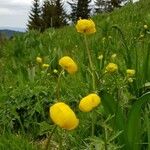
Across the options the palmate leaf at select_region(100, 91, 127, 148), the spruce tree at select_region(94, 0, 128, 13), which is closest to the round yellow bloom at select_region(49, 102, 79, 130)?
the palmate leaf at select_region(100, 91, 127, 148)

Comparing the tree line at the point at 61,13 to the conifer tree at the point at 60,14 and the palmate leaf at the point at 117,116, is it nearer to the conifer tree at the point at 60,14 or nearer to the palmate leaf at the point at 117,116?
the conifer tree at the point at 60,14

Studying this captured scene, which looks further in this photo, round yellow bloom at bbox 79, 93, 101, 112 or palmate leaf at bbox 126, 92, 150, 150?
palmate leaf at bbox 126, 92, 150, 150

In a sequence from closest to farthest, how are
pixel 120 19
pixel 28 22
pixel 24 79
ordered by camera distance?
1. pixel 24 79
2. pixel 120 19
3. pixel 28 22

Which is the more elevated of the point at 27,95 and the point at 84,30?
the point at 84,30

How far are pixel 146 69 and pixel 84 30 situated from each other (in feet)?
4.21

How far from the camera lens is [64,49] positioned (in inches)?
265

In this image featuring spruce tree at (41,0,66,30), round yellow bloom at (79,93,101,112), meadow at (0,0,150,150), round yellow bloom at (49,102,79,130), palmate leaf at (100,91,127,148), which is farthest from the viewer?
spruce tree at (41,0,66,30)

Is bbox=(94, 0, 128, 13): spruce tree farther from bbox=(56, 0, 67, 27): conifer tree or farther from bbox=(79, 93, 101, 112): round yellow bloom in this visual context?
bbox=(79, 93, 101, 112): round yellow bloom

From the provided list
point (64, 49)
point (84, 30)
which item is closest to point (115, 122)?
point (84, 30)

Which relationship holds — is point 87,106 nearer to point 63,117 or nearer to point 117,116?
point 63,117

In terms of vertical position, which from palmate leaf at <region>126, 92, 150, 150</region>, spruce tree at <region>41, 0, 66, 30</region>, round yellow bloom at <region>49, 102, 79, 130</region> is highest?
spruce tree at <region>41, 0, 66, 30</region>

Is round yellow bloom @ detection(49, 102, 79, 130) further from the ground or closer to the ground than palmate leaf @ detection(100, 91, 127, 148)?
further from the ground

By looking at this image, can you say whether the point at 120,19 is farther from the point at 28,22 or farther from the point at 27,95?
the point at 28,22

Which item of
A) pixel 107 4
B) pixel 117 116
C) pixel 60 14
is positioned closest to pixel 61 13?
pixel 60 14
